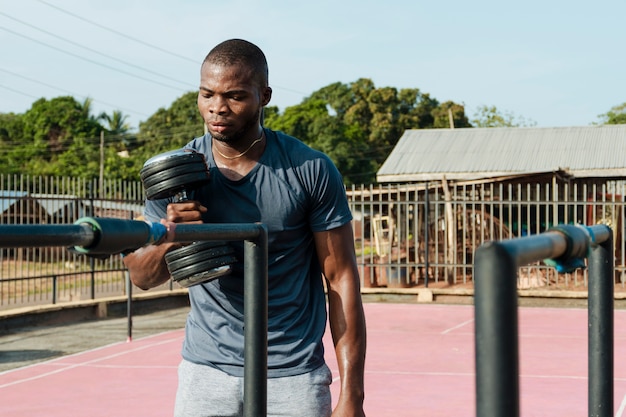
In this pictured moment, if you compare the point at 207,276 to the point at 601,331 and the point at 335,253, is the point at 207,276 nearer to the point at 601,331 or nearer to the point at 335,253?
the point at 335,253

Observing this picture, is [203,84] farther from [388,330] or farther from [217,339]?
[388,330]

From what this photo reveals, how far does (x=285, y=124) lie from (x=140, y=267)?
5855 centimetres

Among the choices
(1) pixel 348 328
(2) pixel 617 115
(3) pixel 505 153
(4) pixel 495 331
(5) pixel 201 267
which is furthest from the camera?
(2) pixel 617 115

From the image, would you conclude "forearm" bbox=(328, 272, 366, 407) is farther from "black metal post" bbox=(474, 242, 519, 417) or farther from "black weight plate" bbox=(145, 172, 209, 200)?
"black metal post" bbox=(474, 242, 519, 417)

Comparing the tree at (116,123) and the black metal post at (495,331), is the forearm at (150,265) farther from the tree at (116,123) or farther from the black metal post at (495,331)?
the tree at (116,123)

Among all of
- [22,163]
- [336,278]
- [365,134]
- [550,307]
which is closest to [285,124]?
[365,134]

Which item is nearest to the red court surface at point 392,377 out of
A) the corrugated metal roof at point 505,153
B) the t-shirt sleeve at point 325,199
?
the t-shirt sleeve at point 325,199

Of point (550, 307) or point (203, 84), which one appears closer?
point (203, 84)

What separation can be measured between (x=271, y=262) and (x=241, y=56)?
692 millimetres

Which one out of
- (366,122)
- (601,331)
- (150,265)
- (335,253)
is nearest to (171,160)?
(150,265)

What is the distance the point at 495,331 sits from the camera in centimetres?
118

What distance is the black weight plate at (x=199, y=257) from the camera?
273cm

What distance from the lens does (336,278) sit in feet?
10.4

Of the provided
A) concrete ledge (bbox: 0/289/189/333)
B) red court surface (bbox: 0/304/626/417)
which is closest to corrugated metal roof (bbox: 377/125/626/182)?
concrete ledge (bbox: 0/289/189/333)
